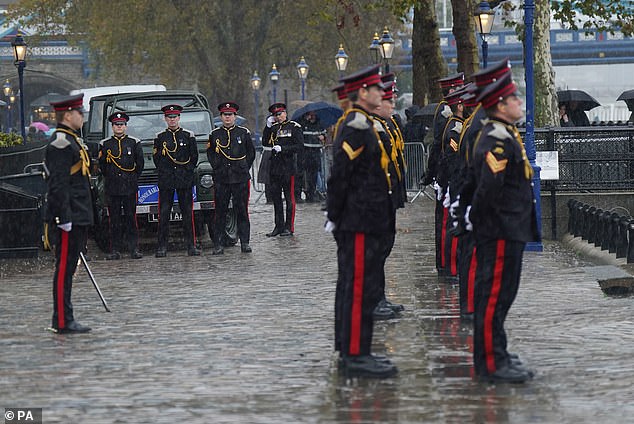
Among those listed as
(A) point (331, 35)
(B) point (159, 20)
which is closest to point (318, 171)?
(B) point (159, 20)

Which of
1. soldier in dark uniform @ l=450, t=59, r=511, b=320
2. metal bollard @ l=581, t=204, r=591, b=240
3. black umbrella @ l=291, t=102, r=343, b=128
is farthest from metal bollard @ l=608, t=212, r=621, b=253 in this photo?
black umbrella @ l=291, t=102, r=343, b=128

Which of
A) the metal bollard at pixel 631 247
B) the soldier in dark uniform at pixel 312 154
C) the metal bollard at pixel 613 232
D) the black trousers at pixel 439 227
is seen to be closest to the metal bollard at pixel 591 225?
the metal bollard at pixel 613 232

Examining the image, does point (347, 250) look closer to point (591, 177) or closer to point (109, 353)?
point (109, 353)

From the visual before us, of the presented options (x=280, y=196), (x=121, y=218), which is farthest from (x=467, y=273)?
(x=280, y=196)

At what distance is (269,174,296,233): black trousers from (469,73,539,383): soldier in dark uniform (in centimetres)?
1175

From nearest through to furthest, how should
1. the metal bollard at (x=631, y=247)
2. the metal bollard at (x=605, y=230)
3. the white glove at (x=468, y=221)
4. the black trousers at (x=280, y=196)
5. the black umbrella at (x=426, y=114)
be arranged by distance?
the white glove at (x=468, y=221)
the metal bollard at (x=631, y=247)
the metal bollard at (x=605, y=230)
the black trousers at (x=280, y=196)
the black umbrella at (x=426, y=114)

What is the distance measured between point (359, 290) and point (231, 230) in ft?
35.7

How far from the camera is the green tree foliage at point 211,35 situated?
54.2 m

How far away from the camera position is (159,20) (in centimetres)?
5409

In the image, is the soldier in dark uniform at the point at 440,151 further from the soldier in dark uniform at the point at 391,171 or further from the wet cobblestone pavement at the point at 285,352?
the soldier in dark uniform at the point at 391,171

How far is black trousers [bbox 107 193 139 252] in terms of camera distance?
18.5 m

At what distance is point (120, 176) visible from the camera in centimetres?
1825

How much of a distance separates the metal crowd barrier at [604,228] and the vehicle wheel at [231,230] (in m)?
4.56

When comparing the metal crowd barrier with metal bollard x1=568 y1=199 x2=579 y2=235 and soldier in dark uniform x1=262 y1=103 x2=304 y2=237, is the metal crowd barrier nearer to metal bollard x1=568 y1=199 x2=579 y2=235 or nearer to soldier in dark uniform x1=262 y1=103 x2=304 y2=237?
metal bollard x1=568 y1=199 x2=579 y2=235
